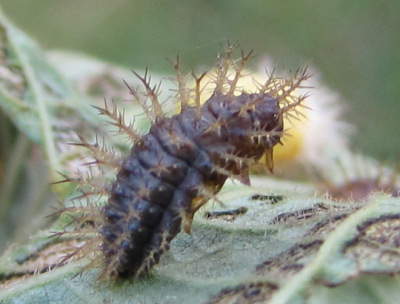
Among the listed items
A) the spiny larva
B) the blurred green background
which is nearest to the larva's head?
the spiny larva

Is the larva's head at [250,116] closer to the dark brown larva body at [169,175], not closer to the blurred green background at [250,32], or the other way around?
the dark brown larva body at [169,175]

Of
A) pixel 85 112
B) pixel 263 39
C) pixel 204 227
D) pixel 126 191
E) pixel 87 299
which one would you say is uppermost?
pixel 263 39

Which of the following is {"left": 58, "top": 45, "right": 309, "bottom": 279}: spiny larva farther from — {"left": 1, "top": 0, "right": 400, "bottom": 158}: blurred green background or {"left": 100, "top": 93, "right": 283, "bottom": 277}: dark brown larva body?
{"left": 1, "top": 0, "right": 400, "bottom": 158}: blurred green background

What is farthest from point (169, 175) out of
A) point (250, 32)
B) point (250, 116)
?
point (250, 32)

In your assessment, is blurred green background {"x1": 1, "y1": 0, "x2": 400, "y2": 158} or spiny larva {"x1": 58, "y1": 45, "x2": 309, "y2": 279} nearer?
spiny larva {"x1": 58, "y1": 45, "x2": 309, "y2": 279}

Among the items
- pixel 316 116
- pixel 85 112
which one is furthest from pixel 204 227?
pixel 316 116

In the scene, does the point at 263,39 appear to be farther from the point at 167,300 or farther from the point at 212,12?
the point at 167,300

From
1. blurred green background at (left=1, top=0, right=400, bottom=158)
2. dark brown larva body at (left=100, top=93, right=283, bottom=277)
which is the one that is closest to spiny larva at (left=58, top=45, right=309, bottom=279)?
dark brown larva body at (left=100, top=93, right=283, bottom=277)

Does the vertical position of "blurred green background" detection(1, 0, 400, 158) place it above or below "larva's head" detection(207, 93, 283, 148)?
above
